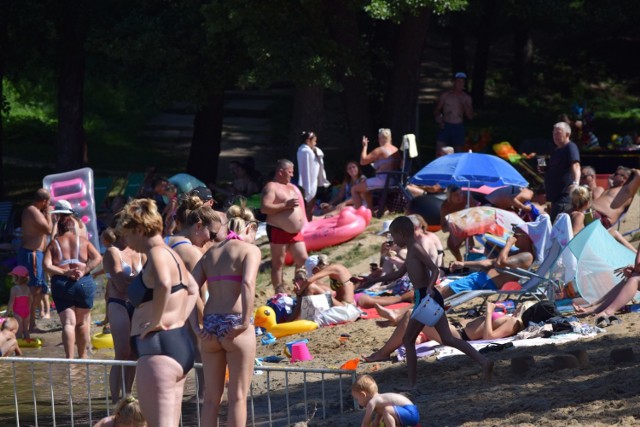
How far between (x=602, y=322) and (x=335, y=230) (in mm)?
6173

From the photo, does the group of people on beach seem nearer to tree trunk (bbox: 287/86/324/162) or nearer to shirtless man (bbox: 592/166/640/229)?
shirtless man (bbox: 592/166/640/229)

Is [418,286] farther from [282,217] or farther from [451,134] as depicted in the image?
[451,134]

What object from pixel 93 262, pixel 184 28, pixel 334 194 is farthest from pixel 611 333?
pixel 184 28

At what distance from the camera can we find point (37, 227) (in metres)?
13.7

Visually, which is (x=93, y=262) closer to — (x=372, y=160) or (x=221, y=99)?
(x=372, y=160)

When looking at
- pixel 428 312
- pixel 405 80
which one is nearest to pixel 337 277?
pixel 428 312

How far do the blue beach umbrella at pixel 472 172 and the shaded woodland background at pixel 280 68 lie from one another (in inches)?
119

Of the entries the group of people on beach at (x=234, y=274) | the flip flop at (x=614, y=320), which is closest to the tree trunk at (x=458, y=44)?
the group of people on beach at (x=234, y=274)

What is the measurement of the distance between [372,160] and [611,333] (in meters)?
7.52

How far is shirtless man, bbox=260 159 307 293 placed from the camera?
13.6m

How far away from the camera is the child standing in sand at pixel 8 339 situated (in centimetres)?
1222

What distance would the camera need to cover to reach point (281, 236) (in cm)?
1388

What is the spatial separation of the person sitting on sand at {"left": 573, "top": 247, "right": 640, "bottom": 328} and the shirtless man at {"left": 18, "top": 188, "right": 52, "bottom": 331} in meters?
6.14

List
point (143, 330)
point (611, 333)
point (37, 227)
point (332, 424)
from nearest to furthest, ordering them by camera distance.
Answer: point (143, 330), point (332, 424), point (611, 333), point (37, 227)
